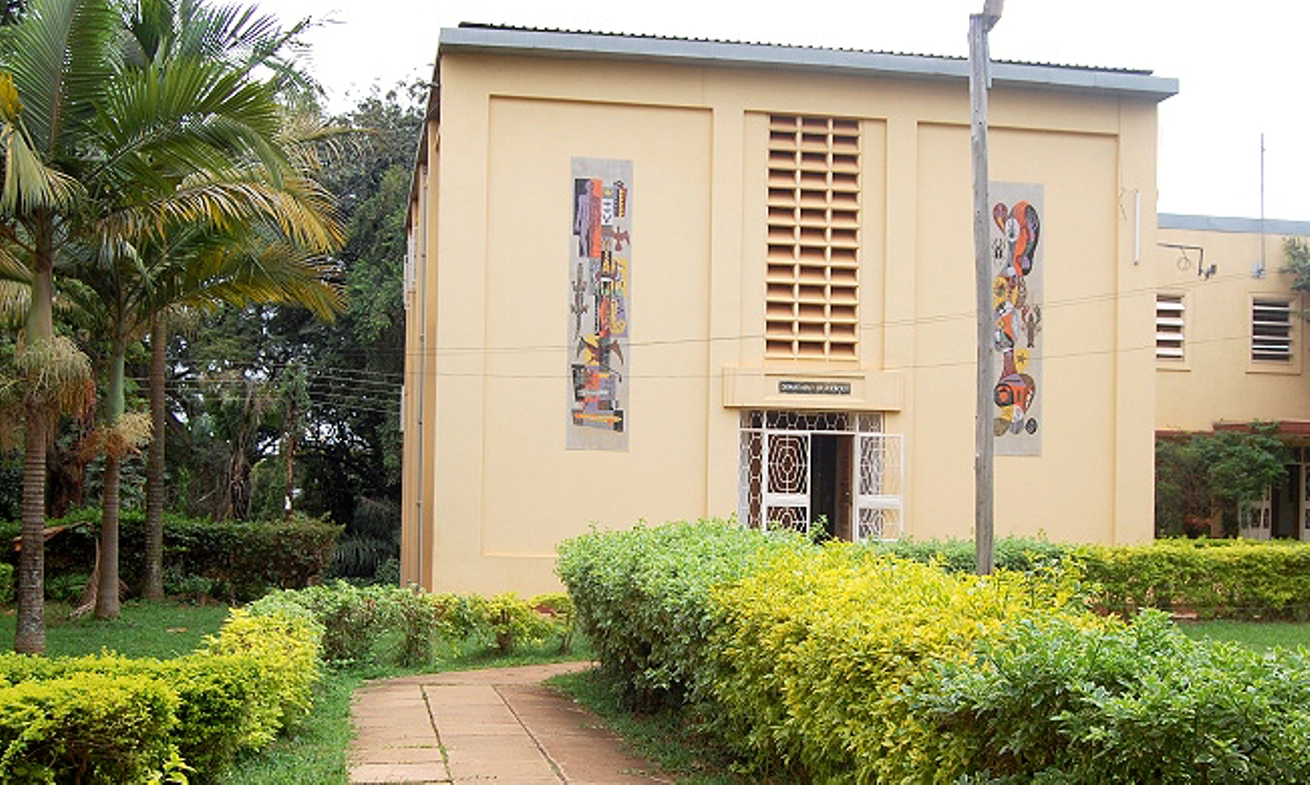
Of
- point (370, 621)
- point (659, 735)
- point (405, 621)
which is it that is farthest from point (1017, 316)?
point (659, 735)

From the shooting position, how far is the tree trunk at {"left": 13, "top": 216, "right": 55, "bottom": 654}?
1279 cm

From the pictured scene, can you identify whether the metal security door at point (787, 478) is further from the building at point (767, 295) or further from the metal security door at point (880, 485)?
the metal security door at point (880, 485)

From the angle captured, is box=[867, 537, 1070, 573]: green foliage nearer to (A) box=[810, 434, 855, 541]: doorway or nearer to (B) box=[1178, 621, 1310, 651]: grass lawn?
(B) box=[1178, 621, 1310, 651]: grass lawn

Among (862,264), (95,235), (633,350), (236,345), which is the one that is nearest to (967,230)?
(862,264)

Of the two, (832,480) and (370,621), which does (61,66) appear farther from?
(832,480)

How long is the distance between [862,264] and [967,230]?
180cm

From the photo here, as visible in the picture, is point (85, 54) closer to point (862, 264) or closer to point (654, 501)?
point (654, 501)

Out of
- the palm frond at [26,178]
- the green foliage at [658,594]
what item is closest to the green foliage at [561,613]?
the green foliage at [658,594]

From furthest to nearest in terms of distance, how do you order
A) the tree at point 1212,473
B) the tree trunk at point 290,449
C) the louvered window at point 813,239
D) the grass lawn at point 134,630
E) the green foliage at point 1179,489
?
the tree trunk at point 290,449 → the green foliage at point 1179,489 → the tree at point 1212,473 → the louvered window at point 813,239 → the grass lawn at point 134,630

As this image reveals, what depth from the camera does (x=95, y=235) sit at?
13.7 meters

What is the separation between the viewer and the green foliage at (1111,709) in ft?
12.9

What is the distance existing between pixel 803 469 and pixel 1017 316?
4.07 metres

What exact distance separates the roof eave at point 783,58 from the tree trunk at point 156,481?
5822mm

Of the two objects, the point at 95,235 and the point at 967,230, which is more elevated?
the point at 967,230
